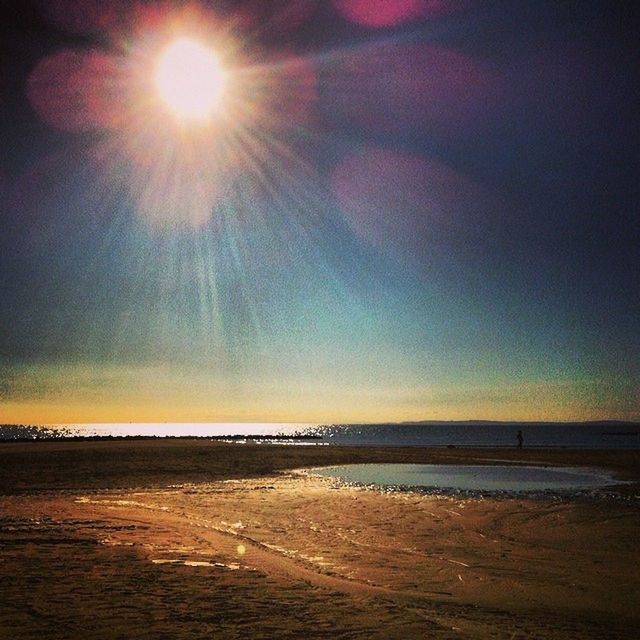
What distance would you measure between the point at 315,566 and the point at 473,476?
2622 centimetres

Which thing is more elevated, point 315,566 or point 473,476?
point 315,566

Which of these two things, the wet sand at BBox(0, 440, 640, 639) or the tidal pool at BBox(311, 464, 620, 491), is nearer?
the wet sand at BBox(0, 440, 640, 639)

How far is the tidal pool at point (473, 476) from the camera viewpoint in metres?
31.6

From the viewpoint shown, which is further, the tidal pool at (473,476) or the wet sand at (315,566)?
the tidal pool at (473,476)

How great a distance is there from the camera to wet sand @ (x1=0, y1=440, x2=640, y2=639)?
923 centimetres

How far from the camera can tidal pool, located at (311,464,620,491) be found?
104 feet

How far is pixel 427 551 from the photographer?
1509 cm

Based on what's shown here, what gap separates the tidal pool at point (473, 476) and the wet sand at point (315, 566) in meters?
5.63

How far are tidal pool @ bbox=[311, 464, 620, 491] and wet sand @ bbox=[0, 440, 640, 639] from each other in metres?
5.63

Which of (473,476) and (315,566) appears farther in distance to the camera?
(473,476)

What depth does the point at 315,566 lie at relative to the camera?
13141 mm

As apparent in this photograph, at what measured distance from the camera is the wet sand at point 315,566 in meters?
9.23

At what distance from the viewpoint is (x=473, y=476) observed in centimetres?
3734

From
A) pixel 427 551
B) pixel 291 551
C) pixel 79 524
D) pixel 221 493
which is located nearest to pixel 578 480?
pixel 221 493
